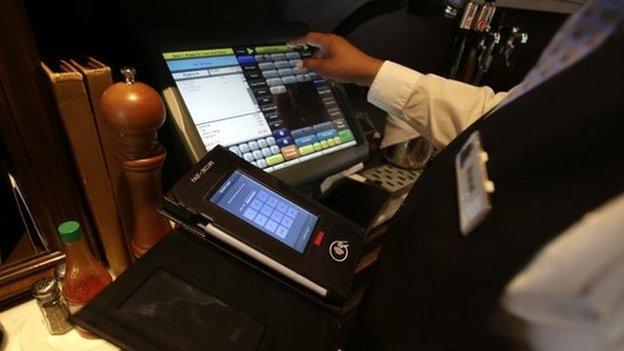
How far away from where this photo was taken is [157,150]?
0.49 m

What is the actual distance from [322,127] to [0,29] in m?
0.56

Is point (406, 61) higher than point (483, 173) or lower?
lower

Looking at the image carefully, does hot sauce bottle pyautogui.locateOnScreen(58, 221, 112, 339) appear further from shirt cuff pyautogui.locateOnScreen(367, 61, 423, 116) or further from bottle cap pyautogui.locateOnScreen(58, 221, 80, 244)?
shirt cuff pyautogui.locateOnScreen(367, 61, 423, 116)

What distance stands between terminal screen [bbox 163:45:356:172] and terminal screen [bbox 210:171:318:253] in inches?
4.9

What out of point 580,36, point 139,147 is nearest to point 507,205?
point 580,36

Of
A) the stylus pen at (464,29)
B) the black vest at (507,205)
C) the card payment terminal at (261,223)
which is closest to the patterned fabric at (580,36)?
the black vest at (507,205)

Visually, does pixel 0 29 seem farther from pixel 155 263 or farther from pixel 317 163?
pixel 317 163

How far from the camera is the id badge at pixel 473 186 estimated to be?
1.06 ft

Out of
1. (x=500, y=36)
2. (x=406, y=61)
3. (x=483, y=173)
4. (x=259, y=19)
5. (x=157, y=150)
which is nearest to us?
(x=483, y=173)

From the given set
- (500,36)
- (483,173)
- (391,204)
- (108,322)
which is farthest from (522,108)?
(500,36)

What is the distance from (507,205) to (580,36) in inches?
6.5

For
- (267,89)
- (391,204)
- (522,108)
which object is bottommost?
(391,204)

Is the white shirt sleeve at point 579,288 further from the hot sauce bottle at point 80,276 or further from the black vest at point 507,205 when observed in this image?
the hot sauce bottle at point 80,276

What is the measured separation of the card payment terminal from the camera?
0.46 m
